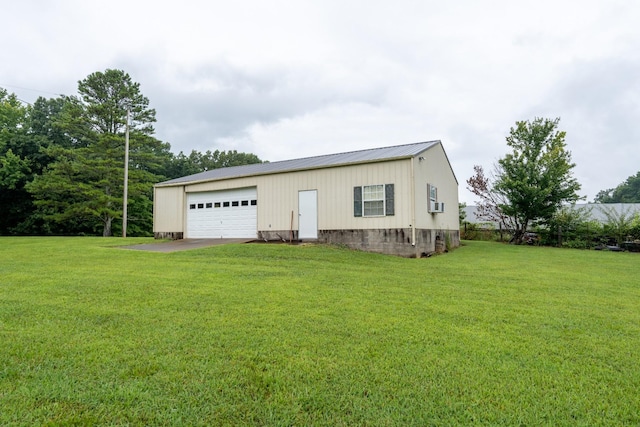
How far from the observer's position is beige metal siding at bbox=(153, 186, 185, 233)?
16281mm

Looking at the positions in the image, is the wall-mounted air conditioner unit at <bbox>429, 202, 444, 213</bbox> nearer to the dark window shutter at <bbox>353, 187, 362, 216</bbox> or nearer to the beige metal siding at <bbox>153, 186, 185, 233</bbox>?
the dark window shutter at <bbox>353, 187, 362, 216</bbox>

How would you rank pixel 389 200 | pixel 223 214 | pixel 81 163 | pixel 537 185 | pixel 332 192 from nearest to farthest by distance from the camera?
pixel 389 200, pixel 332 192, pixel 223 214, pixel 537 185, pixel 81 163

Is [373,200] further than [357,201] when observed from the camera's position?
No

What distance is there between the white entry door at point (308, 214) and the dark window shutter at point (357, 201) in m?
1.53

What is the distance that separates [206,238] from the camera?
15.4m

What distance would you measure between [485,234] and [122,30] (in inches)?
780

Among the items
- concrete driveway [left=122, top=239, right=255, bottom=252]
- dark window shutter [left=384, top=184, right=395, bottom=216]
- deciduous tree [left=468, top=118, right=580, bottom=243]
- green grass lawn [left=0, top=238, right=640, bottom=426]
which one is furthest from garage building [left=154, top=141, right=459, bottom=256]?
green grass lawn [left=0, top=238, right=640, bottom=426]

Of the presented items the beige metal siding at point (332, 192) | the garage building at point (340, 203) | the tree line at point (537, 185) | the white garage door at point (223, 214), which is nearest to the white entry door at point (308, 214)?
the garage building at point (340, 203)

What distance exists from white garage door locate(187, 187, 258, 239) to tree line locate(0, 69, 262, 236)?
8.84 m

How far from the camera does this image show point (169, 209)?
1666cm

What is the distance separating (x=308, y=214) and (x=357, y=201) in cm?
202

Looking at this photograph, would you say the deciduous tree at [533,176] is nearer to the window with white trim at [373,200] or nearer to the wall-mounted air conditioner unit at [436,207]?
the wall-mounted air conditioner unit at [436,207]

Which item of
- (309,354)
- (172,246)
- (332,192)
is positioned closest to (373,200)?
(332,192)

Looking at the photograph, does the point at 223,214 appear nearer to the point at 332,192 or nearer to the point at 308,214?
the point at 308,214
